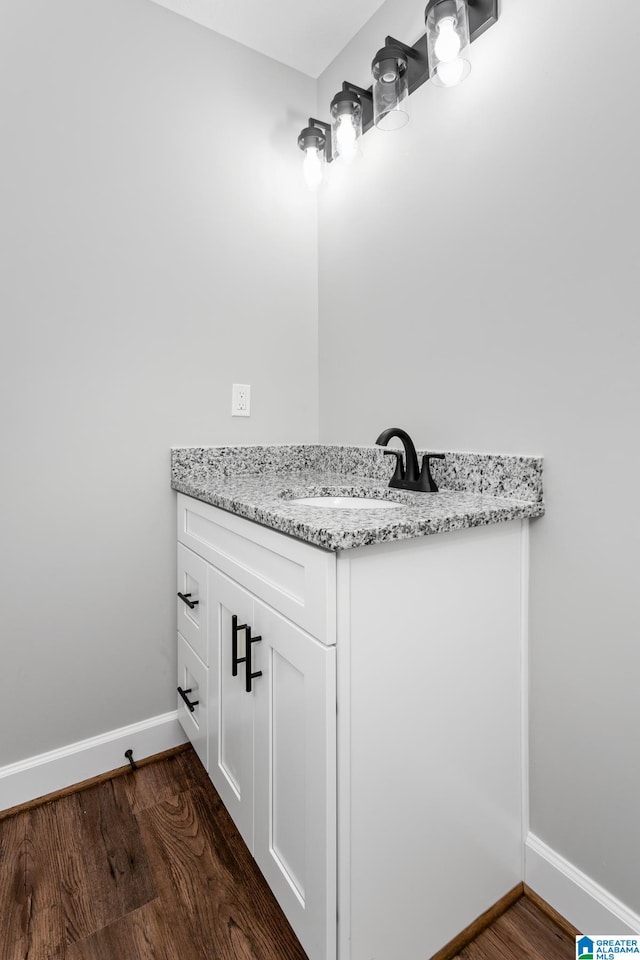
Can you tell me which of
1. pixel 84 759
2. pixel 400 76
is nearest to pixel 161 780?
pixel 84 759

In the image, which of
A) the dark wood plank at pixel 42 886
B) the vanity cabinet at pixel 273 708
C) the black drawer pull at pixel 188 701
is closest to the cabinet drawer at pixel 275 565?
the vanity cabinet at pixel 273 708

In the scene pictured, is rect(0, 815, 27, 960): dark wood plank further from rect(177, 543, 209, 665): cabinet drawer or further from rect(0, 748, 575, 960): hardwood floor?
rect(177, 543, 209, 665): cabinet drawer

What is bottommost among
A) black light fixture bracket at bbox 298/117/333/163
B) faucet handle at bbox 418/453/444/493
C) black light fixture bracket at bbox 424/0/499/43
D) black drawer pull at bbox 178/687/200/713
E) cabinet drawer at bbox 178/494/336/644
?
black drawer pull at bbox 178/687/200/713

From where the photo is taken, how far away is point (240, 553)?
3.58 feet

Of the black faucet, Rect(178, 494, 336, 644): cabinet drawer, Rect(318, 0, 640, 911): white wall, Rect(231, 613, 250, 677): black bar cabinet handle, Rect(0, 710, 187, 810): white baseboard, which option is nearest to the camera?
Rect(178, 494, 336, 644): cabinet drawer

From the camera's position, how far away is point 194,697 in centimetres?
140

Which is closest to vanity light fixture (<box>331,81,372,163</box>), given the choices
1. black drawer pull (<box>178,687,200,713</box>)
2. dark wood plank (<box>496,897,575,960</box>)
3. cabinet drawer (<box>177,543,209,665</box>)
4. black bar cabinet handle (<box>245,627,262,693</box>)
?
cabinet drawer (<box>177,543,209,665</box>)

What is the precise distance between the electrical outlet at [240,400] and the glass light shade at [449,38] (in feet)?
3.18

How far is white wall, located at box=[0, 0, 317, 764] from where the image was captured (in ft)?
4.24

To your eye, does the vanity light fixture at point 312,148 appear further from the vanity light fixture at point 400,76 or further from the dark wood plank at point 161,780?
the dark wood plank at point 161,780

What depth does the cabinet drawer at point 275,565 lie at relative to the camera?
0.77 metres

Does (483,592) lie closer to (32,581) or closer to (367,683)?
(367,683)

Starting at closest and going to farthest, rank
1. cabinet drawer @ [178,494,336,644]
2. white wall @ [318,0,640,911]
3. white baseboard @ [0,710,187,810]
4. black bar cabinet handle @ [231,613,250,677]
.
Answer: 1. cabinet drawer @ [178,494,336,644]
2. white wall @ [318,0,640,911]
3. black bar cabinet handle @ [231,613,250,677]
4. white baseboard @ [0,710,187,810]

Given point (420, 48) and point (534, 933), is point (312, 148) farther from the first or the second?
point (534, 933)
